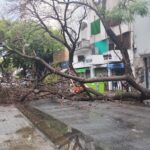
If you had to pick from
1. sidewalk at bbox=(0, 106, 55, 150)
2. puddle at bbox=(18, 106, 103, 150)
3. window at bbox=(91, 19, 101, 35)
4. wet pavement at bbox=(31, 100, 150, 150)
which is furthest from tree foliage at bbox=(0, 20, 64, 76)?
sidewalk at bbox=(0, 106, 55, 150)

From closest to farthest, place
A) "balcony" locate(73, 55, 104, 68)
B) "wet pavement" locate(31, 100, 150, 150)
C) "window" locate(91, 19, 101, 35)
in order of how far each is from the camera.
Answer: "wet pavement" locate(31, 100, 150, 150) < "balcony" locate(73, 55, 104, 68) < "window" locate(91, 19, 101, 35)

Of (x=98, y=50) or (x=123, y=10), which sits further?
(x=98, y=50)

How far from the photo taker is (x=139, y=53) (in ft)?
107

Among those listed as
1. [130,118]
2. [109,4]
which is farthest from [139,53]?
[130,118]

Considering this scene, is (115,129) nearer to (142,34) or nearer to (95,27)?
(142,34)

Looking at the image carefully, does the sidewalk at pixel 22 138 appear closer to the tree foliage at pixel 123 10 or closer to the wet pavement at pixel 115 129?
the wet pavement at pixel 115 129

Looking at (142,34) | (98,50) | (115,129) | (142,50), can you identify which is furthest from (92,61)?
(115,129)

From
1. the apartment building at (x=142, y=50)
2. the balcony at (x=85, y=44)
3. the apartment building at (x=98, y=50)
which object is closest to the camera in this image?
the apartment building at (x=142, y=50)

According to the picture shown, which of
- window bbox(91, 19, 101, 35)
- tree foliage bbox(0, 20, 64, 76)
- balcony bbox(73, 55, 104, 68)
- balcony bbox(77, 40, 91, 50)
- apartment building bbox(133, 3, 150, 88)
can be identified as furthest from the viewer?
balcony bbox(77, 40, 91, 50)

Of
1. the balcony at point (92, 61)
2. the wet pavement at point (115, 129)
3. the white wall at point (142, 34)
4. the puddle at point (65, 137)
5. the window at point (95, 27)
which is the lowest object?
the puddle at point (65, 137)

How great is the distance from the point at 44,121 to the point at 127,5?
11353 mm

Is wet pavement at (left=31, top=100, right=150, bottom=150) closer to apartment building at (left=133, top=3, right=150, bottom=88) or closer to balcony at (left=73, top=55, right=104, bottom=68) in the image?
apartment building at (left=133, top=3, right=150, bottom=88)

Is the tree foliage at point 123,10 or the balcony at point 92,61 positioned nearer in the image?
the tree foliage at point 123,10

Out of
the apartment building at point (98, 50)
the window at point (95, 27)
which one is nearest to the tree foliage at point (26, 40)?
the apartment building at point (98, 50)
